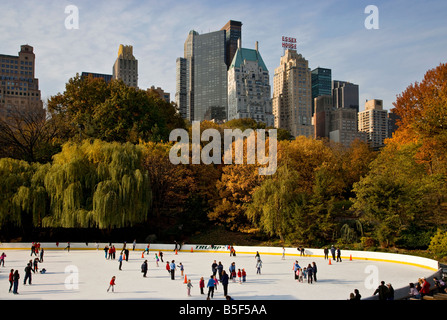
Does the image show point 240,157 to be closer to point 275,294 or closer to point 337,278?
point 337,278

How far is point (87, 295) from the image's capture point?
17.4m

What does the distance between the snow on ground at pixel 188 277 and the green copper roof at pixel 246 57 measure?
168967mm

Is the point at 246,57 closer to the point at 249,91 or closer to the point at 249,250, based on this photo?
the point at 249,91

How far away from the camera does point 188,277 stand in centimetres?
2167

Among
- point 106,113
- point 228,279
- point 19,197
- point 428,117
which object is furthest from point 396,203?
point 106,113

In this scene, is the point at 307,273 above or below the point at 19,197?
below

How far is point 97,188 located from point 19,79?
134 m

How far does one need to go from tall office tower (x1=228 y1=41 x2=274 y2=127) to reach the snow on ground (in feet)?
485

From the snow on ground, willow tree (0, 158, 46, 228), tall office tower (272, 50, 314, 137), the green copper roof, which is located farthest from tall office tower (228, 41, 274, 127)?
the snow on ground

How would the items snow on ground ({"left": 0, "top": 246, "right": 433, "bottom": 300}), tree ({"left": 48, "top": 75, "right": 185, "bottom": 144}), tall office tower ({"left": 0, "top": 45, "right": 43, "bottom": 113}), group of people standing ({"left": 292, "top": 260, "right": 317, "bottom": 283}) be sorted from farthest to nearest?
tall office tower ({"left": 0, "top": 45, "right": 43, "bottom": 113}), tree ({"left": 48, "top": 75, "right": 185, "bottom": 144}), group of people standing ({"left": 292, "top": 260, "right": 317, "bottom": 283}), snow on ground ({"left": 0, "top": 246, "right": 433, "bottom": 300})

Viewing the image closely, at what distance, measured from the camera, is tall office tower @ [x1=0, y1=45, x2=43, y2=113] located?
13938cm

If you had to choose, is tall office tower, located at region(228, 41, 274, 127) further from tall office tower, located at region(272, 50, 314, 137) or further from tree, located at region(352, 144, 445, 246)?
tree, located at region(352, 144, 445, 246)

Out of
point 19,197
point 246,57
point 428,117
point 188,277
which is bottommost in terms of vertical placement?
point 188,277

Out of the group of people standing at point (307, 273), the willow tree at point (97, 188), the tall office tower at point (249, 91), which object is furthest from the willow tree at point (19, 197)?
the tall office tower at point (249, 91)
